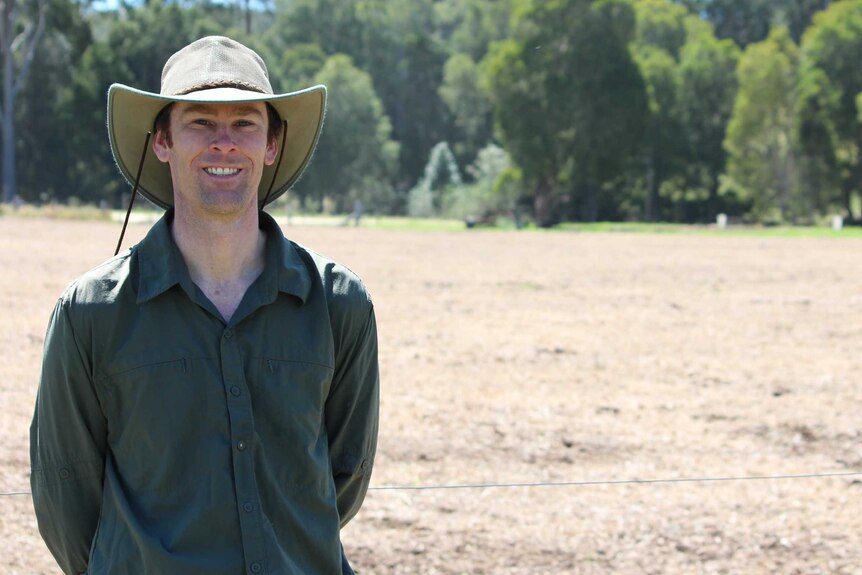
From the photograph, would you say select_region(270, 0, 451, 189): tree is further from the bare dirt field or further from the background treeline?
the bare dirt field

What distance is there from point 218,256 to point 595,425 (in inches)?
255

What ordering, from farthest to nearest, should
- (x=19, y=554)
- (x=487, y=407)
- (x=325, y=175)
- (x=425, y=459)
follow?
1. (x=325, y=175)
2. (x=487, y=407)
3. (x=425, y=459)
4. (x=19, y=554)

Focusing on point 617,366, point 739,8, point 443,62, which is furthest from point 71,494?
point 739,8

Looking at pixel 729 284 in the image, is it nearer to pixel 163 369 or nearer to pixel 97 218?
pixel 163 369

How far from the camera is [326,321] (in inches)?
98.7

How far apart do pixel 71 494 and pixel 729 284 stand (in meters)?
19.0

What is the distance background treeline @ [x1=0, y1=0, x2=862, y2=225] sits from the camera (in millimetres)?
54656

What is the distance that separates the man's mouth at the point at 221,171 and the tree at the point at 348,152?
A: 220 feet

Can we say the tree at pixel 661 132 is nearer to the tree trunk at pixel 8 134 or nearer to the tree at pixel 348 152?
the tree at pixel 348 152

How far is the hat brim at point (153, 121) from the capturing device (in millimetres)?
2459

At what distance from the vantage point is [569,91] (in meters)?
54.5

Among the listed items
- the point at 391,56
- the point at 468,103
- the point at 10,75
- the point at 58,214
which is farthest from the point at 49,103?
the point at 391,56

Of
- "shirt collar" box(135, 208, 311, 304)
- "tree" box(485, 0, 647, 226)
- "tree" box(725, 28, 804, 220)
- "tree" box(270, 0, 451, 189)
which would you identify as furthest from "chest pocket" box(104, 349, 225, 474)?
"tree" box(270, 0, 451, 189)

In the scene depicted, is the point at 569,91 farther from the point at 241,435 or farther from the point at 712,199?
the point at 241,435
